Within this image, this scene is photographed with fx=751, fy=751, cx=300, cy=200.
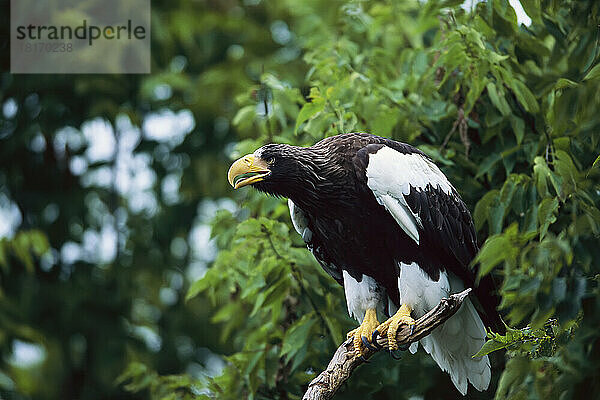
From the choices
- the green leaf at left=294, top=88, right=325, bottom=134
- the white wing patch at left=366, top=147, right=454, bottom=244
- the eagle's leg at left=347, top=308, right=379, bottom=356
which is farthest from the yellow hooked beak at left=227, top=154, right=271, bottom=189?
the eagle's leg at left=347, top=308, right=379, bottom=356

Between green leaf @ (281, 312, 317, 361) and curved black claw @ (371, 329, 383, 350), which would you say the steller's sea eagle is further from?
green leaf @ (281, 312, 317, 361)

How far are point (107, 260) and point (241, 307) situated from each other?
3857mm

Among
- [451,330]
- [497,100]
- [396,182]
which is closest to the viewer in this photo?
[396,182]

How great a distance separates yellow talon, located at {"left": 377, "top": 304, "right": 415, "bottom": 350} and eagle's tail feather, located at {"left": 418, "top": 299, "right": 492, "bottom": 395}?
1.32ft

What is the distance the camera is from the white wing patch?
3.66m

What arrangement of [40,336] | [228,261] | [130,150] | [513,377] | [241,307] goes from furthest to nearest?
[130,150] < [40,336] < [241,307] < [228,261] < [513,377]

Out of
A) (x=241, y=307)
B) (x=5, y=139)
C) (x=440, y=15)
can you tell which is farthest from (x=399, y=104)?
(x=5, y=139)

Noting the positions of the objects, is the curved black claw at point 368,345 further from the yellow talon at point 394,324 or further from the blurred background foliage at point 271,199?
the blurred background foliage at point 271,199

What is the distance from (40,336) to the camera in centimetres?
830

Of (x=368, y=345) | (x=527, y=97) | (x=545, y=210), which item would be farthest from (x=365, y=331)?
(x=527, y=97)

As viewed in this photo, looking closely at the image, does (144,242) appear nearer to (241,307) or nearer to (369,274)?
(241,307)

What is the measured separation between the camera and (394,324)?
379 cm

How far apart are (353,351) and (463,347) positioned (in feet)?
2.17

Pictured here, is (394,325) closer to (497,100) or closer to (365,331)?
(365,331)
